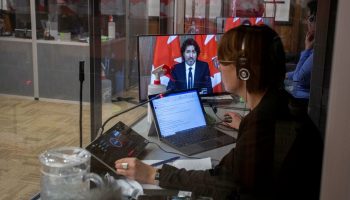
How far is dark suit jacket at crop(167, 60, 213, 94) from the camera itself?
1794mm

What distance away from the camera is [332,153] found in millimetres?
534

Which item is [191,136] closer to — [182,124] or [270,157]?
[182,124]

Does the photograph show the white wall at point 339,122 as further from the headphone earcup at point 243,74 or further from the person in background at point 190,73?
the person in background at point 190,73

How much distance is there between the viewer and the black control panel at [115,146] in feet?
4.10

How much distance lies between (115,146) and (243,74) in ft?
1.95

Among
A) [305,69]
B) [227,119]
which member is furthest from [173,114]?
[305,69]

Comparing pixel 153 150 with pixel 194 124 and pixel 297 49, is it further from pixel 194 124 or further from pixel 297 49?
pixel 297 49

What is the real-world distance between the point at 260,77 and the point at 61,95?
3.28m

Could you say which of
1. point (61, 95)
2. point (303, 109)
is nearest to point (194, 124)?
point (303, 109)

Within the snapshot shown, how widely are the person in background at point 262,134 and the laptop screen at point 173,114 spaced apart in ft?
1.72

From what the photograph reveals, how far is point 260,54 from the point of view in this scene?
0.91 m

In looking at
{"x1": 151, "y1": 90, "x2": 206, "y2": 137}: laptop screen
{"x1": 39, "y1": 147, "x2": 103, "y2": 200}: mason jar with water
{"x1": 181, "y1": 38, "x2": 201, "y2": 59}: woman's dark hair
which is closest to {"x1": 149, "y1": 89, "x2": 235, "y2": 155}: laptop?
{"x1": 151, "y1": 90, "x2": 206, "y2": 137}: laptop screen

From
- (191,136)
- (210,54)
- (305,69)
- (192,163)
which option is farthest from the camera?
(210,54)

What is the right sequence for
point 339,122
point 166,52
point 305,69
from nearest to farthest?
1. point 339,122
2. point 305,69
3. point 166,52
